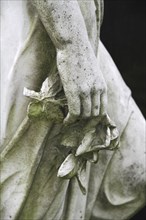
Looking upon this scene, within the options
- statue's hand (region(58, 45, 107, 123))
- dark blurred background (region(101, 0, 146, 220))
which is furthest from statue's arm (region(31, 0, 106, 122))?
dark blurred background (region(101, 0, 146, 220))

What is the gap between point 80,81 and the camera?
270 cm

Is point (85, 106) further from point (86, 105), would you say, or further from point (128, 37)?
point (128, 37)

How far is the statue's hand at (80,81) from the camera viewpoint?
8.86ft

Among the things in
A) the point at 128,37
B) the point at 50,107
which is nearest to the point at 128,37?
the point at 128,37

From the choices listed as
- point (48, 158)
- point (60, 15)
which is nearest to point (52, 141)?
point (48, 158)

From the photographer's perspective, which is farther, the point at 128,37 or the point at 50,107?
the point at 128,37

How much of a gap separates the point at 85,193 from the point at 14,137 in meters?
0.28

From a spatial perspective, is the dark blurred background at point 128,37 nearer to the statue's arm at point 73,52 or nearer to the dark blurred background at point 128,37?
the dark blurred background at point 128,37

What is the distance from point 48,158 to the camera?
2.93 meters

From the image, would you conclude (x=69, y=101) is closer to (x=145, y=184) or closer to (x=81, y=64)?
(x=81, y=64)

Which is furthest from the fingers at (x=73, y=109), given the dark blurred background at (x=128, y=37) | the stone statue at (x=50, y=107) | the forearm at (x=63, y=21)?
the dark blurred background at (x=128, y=37)

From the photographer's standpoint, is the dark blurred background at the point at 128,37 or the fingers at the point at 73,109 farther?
the dark blurred background at the point at 128,37

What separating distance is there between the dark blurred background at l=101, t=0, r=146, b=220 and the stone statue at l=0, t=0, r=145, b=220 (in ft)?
6.04

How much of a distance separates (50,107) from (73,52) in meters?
0.19
